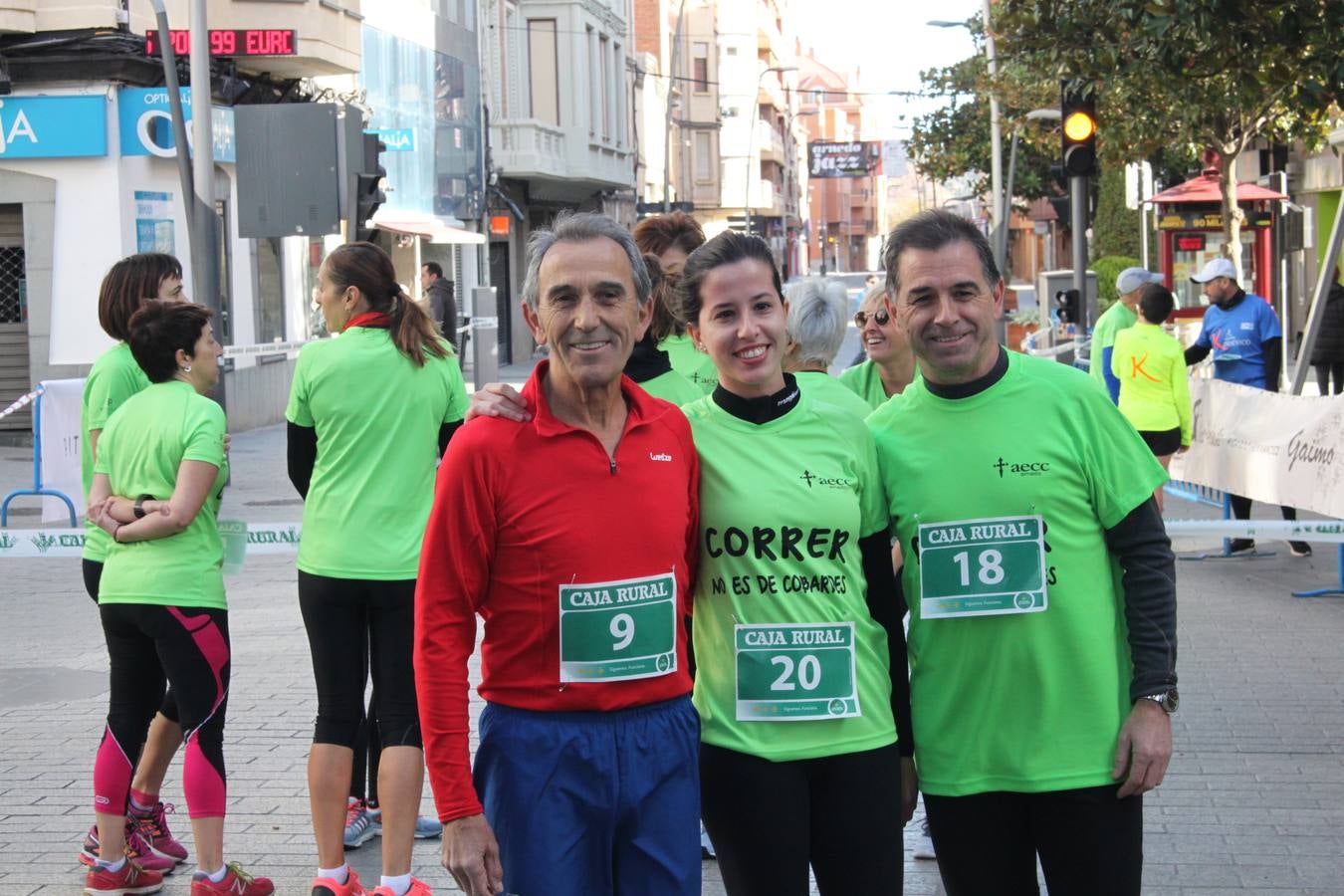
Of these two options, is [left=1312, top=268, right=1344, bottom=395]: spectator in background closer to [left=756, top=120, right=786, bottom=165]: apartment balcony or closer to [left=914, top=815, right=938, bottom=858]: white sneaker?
[left=914, top=815, right=938, bottom=858]: white sneaker

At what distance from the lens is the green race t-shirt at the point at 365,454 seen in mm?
5152

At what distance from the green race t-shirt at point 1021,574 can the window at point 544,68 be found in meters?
41.1

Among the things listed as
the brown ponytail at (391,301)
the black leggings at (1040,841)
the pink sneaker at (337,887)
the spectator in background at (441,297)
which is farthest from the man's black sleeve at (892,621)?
the spectator in background at (441,297)

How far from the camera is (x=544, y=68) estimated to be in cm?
4391

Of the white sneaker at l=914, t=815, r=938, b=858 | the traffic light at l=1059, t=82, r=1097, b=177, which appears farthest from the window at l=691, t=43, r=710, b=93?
the white sneaker at l=914, t=815, r=938, b=858

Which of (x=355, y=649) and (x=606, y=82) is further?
(x=606, y=82)

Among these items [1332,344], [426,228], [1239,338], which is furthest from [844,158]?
[1239,338]

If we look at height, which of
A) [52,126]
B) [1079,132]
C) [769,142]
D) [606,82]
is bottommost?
[1079,132]

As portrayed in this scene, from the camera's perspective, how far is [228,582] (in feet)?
39.2

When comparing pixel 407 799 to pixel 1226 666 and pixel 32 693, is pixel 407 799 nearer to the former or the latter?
pixel 32 693

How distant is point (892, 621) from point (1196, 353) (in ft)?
A: 34.3

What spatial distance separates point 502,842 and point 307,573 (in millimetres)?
2135

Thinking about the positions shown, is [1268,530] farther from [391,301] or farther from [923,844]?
[391,301]

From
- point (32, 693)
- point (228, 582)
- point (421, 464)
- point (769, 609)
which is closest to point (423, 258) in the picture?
point (228, 582)
